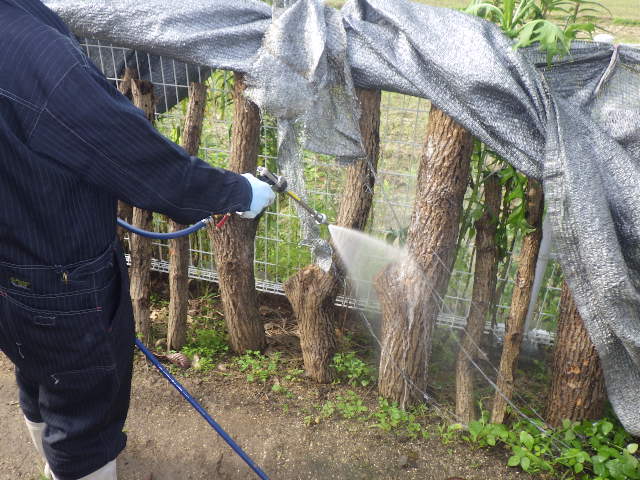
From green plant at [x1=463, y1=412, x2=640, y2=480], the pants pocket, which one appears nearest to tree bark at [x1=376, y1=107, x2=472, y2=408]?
green plant at [x1=463, y1=412, x2=640, y2=480]

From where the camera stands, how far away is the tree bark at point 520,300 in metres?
2.54

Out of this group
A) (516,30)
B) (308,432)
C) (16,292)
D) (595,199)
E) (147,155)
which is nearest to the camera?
(147,155)

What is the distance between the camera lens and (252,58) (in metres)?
2.52

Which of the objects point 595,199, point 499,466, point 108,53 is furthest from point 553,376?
point 108,53

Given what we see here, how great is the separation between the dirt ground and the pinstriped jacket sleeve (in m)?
1.43

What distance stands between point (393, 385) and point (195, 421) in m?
1.04

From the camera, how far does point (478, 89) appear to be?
7.36 feet

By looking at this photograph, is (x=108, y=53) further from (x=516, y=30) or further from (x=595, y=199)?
(x=595, y=199)

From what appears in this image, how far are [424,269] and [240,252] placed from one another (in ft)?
3.25

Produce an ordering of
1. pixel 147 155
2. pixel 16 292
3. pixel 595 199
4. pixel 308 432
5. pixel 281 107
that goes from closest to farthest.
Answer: pixel 147 155 < pixel 16 292 < pixel 595 199 < pixel 281 107 < pixel 308 432

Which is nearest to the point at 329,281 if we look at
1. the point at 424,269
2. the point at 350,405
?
the point at 424,269

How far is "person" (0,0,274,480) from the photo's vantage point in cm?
154

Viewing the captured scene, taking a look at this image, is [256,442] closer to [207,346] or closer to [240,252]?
[207,346]

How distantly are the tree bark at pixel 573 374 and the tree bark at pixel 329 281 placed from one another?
41.2 inches
